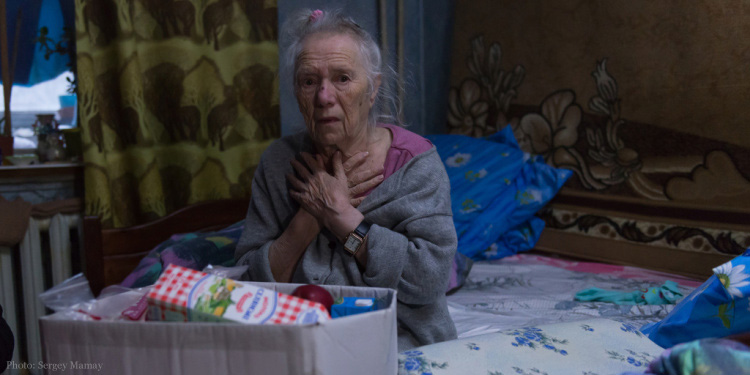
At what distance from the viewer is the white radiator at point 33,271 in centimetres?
179

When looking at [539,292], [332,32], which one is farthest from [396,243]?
[539,292]

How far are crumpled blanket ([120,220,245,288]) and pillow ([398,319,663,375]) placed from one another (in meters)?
0.89

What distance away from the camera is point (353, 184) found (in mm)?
1150

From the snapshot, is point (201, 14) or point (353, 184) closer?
point (353, 184)

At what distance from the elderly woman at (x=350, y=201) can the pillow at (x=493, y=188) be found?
0.97 m

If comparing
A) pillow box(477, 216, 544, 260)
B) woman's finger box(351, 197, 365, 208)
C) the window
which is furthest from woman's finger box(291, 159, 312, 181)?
the window

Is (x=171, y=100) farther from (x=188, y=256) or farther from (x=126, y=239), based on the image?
(x=188, y=256)

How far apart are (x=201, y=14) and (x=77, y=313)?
1.68m

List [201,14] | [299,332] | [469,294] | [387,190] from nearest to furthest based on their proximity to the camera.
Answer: [299,332] → [387,190] → [469,294] → [201,14]

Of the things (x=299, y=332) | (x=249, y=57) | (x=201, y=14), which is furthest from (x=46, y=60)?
(x=299, y=332)

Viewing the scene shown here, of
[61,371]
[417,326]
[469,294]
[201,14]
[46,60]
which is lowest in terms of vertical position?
[469,294]

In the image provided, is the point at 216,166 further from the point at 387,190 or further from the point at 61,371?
the point at 61,371

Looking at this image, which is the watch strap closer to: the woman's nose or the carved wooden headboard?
the woman's nose

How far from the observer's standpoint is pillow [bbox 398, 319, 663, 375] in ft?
2.58
